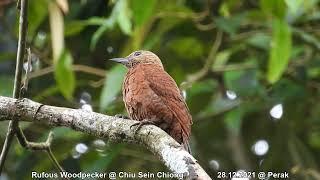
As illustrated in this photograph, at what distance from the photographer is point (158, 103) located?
3.42m

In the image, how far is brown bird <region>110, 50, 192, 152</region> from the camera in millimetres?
3355

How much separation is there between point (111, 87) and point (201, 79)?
72 cm

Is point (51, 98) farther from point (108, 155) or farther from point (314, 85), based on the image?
point (314, 85)

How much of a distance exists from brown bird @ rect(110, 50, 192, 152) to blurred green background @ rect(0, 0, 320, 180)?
2.58 ft

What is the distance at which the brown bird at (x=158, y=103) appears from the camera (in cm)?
336

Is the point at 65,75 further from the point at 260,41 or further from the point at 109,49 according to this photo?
the point at 260,41

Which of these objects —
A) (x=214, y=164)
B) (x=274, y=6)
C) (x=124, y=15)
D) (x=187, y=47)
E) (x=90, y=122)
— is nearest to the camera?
(x=90, y=122)

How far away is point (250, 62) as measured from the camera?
16.4 feet

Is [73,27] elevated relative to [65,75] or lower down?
elevated

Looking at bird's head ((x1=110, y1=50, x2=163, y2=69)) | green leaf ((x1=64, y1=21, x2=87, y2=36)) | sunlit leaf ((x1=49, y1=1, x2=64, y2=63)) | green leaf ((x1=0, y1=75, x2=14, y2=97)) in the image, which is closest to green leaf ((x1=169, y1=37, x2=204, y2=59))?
green leaf ((x1=64, y1=21, x2=87, y2=36))

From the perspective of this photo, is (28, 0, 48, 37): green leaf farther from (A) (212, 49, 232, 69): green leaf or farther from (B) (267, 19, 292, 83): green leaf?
(B) (267, 19, 292, 83): green leaf

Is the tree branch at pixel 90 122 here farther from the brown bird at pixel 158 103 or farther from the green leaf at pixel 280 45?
the green leaf at pixel 280 45

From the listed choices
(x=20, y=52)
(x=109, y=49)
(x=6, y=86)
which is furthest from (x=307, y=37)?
(x=20, y=52)

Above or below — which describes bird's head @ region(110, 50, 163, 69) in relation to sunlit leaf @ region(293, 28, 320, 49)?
below
